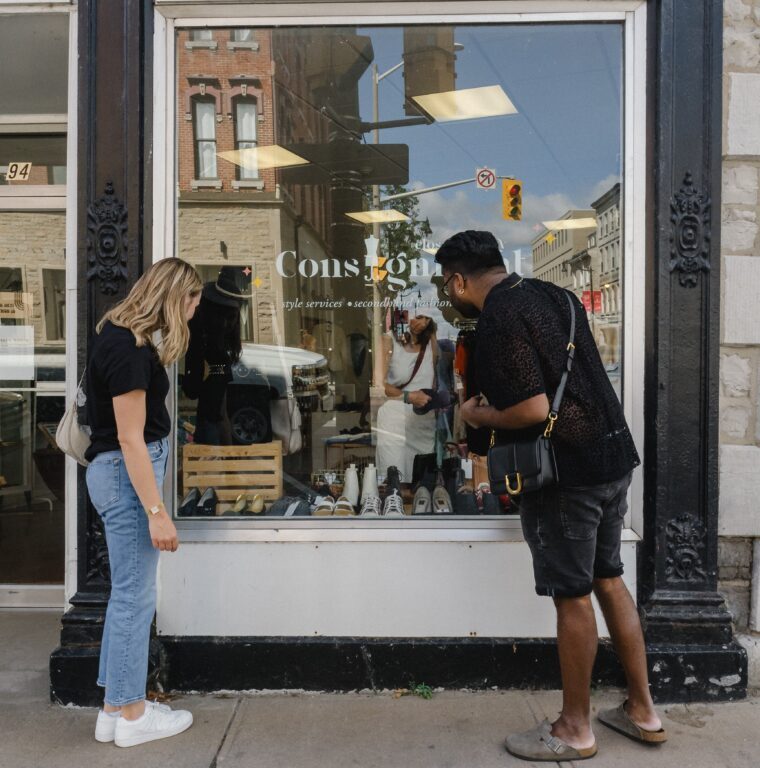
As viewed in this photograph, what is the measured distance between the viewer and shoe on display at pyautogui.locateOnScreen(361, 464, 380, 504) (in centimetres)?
418

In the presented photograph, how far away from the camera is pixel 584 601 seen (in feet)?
9.23

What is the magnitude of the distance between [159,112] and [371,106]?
5.60 feet

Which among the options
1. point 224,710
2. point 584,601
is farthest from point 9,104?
point 584,601

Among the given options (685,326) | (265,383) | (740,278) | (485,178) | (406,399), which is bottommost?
(406,399)

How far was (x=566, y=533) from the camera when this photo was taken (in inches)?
110

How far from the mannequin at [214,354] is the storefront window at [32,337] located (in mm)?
1268

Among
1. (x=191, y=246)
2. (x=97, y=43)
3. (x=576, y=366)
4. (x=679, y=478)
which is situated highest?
(x=97, y=43)

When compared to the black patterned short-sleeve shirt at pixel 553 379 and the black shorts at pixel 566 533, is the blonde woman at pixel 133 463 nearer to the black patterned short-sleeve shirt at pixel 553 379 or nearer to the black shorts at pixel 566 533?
the black patterned short-sleeve shirt at pixel 553 379

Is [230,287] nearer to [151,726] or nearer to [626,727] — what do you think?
[151,726]

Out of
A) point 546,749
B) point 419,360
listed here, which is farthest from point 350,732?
point 419,360

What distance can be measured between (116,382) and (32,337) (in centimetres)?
268

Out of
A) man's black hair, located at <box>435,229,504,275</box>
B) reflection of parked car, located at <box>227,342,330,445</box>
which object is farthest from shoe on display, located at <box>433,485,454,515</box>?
man's black hair, located at <box>435,229,504,275</box>

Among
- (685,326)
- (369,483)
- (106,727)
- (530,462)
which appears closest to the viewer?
(530,462)

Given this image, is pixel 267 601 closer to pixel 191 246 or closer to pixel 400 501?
pixel 400 501
